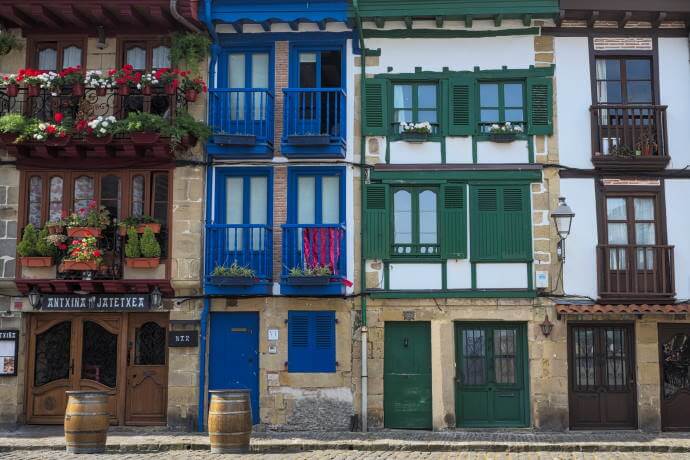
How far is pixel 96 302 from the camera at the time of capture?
1884cm

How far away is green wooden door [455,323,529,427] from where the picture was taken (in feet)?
61.7

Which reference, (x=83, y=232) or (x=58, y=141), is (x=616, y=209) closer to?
(x=83, y=232)

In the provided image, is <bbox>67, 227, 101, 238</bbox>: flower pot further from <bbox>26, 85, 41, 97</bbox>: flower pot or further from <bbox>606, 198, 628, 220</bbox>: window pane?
<bbox>606, 198, 628, 220</bbox>: window pane

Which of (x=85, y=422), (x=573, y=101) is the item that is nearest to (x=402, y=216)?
(x=573, y=101)

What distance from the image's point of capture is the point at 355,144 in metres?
19.4

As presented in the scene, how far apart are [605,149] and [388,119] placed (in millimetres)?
4409

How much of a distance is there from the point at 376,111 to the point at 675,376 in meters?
7.99

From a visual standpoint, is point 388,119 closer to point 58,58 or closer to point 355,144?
point 355,144

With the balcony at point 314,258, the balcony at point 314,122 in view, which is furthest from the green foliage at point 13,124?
the balcony at point 314,258

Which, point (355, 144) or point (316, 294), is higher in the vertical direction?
point (355, 144)

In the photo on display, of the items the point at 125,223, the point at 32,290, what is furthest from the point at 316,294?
the point at 32,290

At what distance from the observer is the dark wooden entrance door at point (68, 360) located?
19047 millimetres

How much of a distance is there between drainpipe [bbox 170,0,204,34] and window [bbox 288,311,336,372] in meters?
6.09

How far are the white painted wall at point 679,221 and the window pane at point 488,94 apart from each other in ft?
12.5
